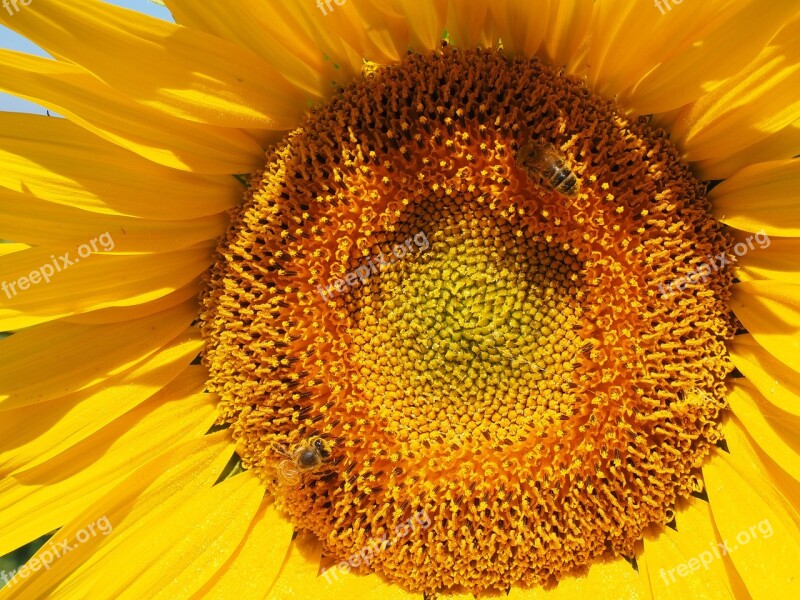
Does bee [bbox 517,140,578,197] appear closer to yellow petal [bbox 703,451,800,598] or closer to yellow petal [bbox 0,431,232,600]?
yellow petal [bbox 703,451,800,598]

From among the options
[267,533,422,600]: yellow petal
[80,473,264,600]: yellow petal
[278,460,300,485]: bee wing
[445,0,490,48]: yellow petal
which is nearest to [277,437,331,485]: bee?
[278,460,300,485]: bee wing

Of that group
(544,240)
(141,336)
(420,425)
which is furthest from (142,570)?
(544,240)

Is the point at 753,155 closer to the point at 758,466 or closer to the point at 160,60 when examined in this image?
the point at 758,466

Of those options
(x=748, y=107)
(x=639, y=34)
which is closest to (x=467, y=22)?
(x=639, y=34)

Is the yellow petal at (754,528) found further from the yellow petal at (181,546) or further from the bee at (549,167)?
the yellow petal at (181,546)

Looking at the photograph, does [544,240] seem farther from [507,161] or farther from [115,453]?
[115,453]

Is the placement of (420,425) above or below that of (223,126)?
below
